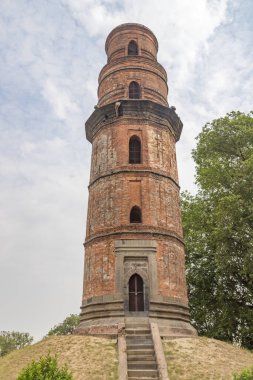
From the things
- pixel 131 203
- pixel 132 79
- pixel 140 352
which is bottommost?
pixel 140 352

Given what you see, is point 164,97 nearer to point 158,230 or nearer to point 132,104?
point 132,104

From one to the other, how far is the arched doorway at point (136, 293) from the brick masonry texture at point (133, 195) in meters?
0.35

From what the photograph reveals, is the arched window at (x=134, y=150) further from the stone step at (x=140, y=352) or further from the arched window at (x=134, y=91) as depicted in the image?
the stone step at (x=140, y=352)

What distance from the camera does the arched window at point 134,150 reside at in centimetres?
1709

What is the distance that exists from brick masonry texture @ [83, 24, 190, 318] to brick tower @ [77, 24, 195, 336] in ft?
0.13

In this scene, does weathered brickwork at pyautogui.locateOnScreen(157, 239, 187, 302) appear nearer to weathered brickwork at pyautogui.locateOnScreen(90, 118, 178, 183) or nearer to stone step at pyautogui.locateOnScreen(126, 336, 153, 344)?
stone step at pyautogui.locateOnScreen(126, 336, 153, 344)

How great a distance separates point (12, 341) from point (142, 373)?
36770 mm

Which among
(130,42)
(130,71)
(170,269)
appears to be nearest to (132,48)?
(130,42)

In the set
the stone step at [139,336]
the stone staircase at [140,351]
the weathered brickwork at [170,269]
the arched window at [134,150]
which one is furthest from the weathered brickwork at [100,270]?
the arched window at [134,150]

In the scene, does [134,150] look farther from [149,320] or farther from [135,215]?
[149,320]

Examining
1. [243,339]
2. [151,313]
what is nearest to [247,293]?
[243,339]

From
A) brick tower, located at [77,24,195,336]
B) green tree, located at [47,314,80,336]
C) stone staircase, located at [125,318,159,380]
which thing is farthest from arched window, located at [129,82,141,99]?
green tree, located at [47,314,80,336]

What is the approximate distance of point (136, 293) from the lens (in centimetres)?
1455

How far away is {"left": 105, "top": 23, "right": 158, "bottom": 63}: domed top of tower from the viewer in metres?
20.2
